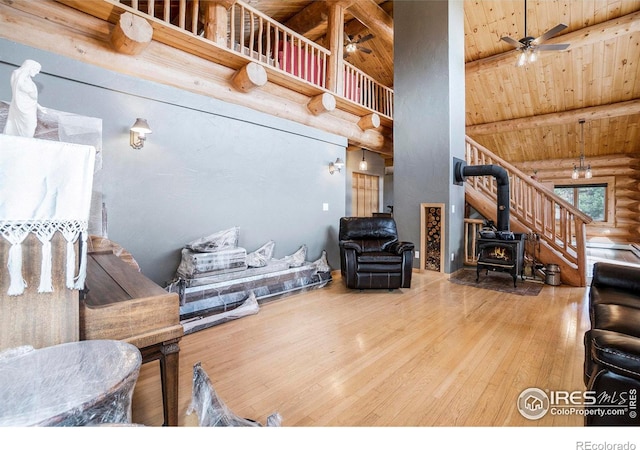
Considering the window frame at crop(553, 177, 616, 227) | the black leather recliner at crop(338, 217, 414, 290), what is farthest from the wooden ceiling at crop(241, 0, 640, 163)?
the black leather recliner at crop(338, 217, 414, 290)

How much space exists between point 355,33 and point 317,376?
7635mm

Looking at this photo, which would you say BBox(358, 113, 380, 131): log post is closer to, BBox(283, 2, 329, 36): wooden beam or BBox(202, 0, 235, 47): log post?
BBox(283, 2, 329, 36): wooden beam

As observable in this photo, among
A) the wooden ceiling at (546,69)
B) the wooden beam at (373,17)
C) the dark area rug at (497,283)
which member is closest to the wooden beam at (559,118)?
the wooden ceiling at (546,69)

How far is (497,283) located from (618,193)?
7.45 meters

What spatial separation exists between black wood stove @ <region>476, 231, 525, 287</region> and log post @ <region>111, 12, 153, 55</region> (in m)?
4.98

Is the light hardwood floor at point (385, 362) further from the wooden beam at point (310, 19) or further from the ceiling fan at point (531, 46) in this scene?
the wooden beam at point (310, 19)

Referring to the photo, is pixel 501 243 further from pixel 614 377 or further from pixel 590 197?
pixel 590 197

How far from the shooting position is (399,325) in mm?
2750

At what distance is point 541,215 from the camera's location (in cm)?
480

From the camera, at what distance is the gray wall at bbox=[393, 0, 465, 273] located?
16.1 feet

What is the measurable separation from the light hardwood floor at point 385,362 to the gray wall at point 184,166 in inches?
51.2

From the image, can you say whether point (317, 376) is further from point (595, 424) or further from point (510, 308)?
point (510, 308)

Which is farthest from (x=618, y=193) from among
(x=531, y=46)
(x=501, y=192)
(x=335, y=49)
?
(x=335, y=49)

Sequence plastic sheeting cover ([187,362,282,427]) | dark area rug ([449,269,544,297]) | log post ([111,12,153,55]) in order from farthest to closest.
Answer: dark area rug ([449,269,544,297]) → log post ([111,12,153,55]) → plastic sheeting cover ([187,362,282,427])
